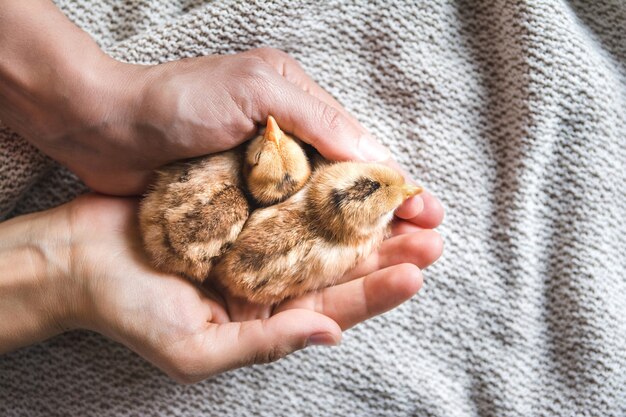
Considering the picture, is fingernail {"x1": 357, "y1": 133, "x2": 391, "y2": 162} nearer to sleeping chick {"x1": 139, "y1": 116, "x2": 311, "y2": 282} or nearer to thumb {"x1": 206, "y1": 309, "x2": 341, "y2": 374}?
sleeping chick {"x1": 139, "y1": 116, "x2": 311, "y2": 282}

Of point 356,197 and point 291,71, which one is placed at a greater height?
point 291,71

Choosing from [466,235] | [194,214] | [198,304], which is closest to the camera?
[194,214]

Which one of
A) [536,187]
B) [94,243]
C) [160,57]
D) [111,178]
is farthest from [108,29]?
[536,187]

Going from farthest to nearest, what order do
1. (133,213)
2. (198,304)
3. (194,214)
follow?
1. (133,213)
2. (198,304)
3. (194,214)

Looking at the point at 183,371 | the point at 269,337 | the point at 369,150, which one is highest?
the point at 369,150

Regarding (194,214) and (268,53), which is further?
(268,53)

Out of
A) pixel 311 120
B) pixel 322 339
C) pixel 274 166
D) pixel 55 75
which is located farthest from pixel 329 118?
pixel 55 75

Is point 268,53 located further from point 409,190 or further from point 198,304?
point 198,304
